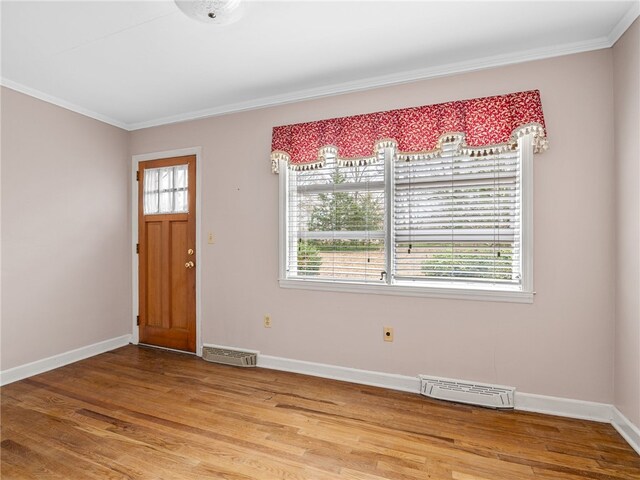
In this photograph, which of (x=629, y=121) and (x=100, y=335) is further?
(x=100, y=335)

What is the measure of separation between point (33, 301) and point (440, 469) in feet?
11.8

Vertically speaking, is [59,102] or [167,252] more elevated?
[59,102]

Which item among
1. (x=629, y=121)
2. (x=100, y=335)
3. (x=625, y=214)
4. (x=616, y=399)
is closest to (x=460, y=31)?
(x=629, y=121)

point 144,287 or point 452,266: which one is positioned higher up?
point 452,266

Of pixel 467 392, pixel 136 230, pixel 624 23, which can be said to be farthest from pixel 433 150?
pixel 136 230

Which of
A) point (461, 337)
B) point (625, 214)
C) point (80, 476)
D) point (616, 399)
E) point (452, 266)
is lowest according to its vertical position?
point (80, 476)

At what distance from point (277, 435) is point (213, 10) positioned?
8.37ft

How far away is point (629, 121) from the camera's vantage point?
2.07 metres

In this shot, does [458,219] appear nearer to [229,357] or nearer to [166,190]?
[229,357]

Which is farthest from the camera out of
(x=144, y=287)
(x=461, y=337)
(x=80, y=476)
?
(x=144, y=287)

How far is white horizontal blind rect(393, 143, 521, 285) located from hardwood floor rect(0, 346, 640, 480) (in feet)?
3.37

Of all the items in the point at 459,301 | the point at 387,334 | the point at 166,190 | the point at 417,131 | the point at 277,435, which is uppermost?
the point at 417,131

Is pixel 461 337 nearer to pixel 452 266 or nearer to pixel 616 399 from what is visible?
pixel 452 266

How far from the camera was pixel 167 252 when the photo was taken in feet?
12.4
